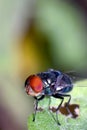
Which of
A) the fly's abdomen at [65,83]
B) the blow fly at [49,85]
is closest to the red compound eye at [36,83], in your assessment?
the blow fly at [49,85]

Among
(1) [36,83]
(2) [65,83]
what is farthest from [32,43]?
(1) [36,83]

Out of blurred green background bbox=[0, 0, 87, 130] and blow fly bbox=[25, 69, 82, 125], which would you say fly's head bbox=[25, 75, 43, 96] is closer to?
blow fly bbox=[25, 69, 82, 125]

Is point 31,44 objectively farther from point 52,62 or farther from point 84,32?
point 84,32

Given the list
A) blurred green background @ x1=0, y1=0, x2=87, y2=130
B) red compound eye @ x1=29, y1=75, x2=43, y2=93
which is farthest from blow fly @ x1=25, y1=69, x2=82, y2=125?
blurred green background @ x1=0, y1=0, x2=87, y2=130

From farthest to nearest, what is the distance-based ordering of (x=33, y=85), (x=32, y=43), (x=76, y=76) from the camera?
(x=32, y=43), (x=76, y=76), (x=33, y=85)

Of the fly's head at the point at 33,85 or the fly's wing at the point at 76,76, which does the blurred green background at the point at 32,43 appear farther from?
the fly's head at the point at 33,85

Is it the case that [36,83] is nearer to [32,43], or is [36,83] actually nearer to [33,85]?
[33,85]
